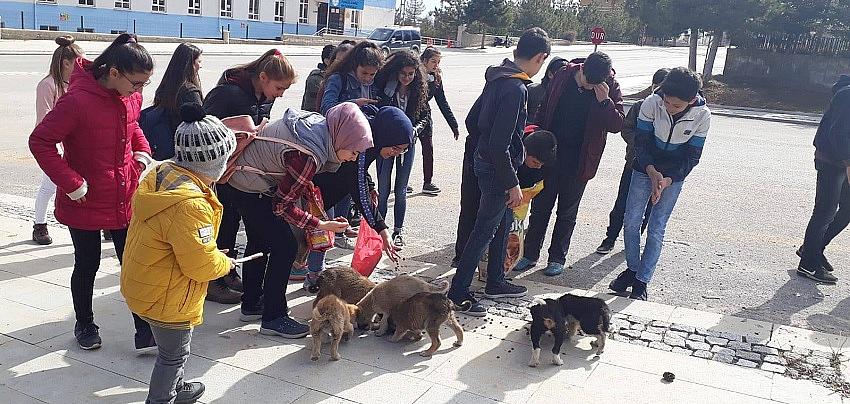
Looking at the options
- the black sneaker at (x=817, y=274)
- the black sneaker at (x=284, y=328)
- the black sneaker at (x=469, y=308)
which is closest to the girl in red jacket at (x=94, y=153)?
the black sneaker at (x=284, y=328)

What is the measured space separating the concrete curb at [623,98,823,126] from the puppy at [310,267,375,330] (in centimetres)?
1731

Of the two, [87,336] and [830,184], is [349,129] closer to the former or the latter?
[87,336]

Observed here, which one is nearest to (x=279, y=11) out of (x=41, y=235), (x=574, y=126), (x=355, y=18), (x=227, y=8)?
(x=227, y=8)

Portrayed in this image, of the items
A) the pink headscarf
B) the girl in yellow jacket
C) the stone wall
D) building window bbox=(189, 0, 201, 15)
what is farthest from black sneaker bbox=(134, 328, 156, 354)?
building window bbox=(189, 0, 201, 15)

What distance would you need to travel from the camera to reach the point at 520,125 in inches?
192

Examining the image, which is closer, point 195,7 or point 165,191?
point 165,191

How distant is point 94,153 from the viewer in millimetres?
3973

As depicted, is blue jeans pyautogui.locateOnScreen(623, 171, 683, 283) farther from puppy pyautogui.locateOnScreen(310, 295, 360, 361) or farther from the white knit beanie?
the white knit beanie

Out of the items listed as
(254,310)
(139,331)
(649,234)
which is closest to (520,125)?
(649,234)

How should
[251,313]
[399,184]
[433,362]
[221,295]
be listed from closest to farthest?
[433,362], [251,313], [221,295], [399,184]

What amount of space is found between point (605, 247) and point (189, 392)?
4520 mm

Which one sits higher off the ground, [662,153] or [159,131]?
[662,153]

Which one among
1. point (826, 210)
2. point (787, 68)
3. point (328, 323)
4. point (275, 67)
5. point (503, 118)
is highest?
point (787, 68)

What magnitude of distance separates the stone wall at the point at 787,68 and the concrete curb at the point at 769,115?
166 inches
